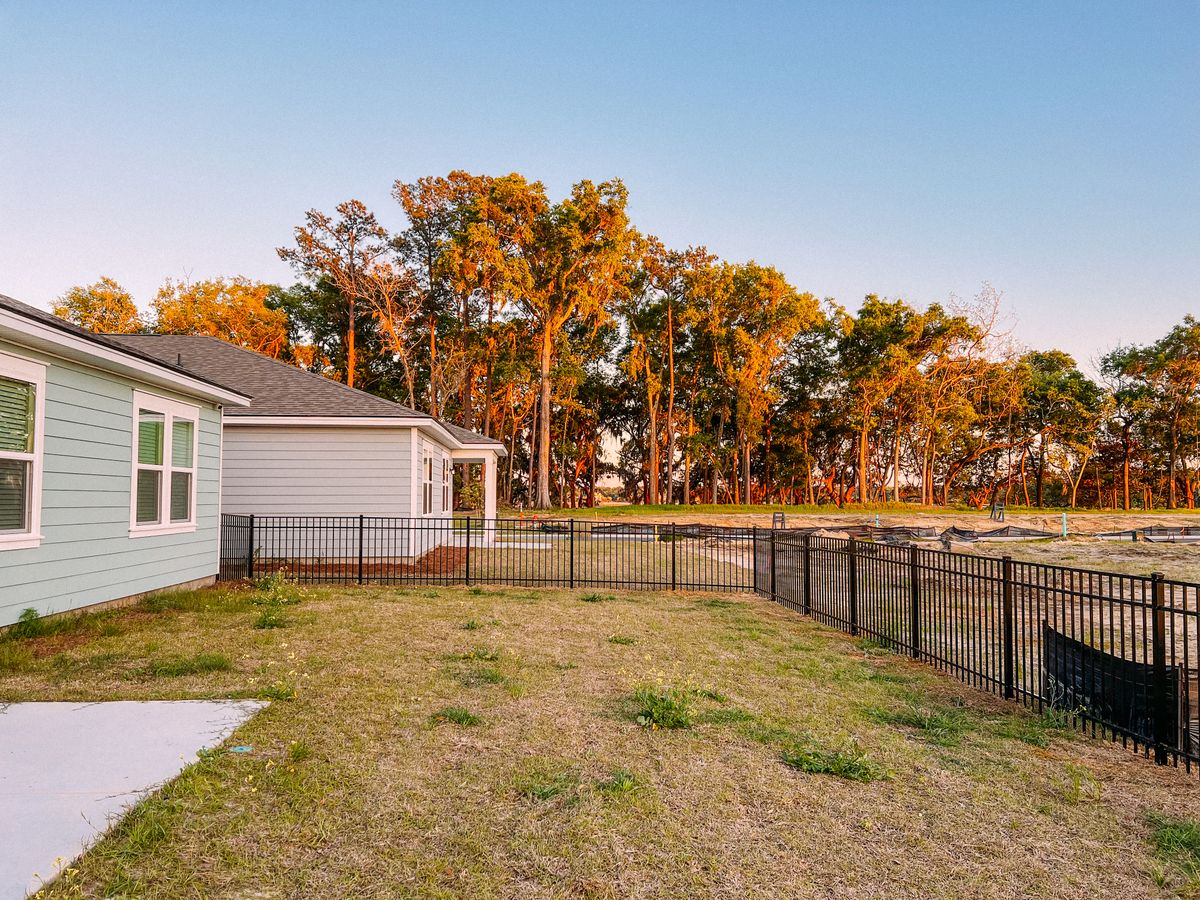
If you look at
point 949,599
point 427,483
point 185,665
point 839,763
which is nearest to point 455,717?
point 839,763

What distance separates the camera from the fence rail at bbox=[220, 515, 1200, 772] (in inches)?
163

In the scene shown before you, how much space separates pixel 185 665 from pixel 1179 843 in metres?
6.99

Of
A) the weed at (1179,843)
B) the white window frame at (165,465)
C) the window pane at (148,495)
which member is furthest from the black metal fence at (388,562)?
the weed at (1179,843)

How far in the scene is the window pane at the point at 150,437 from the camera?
29.9 feet

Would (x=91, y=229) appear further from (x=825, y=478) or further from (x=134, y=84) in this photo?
(x=825, y=478)

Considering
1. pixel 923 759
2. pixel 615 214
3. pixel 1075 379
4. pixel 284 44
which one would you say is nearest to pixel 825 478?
pixel 1075 379

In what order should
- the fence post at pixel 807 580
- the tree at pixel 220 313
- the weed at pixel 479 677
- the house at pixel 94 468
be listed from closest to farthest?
the weed at pixel 479 677
the house at pixel 94 468
the fence post at pixel 807 580
the tree at pixel 220 313

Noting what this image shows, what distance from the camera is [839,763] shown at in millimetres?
3824

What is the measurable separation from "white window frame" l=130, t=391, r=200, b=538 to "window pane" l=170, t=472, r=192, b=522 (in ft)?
0.13

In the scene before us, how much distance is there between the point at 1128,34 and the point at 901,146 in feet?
18.4

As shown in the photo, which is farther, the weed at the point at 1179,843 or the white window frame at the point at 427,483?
the white window frame at the point at 427,483

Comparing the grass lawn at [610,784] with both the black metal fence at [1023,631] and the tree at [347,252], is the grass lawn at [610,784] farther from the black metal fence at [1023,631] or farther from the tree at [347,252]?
the tree at [347,252]

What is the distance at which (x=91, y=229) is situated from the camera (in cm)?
1798

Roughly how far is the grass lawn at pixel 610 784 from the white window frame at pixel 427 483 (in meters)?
8.73
